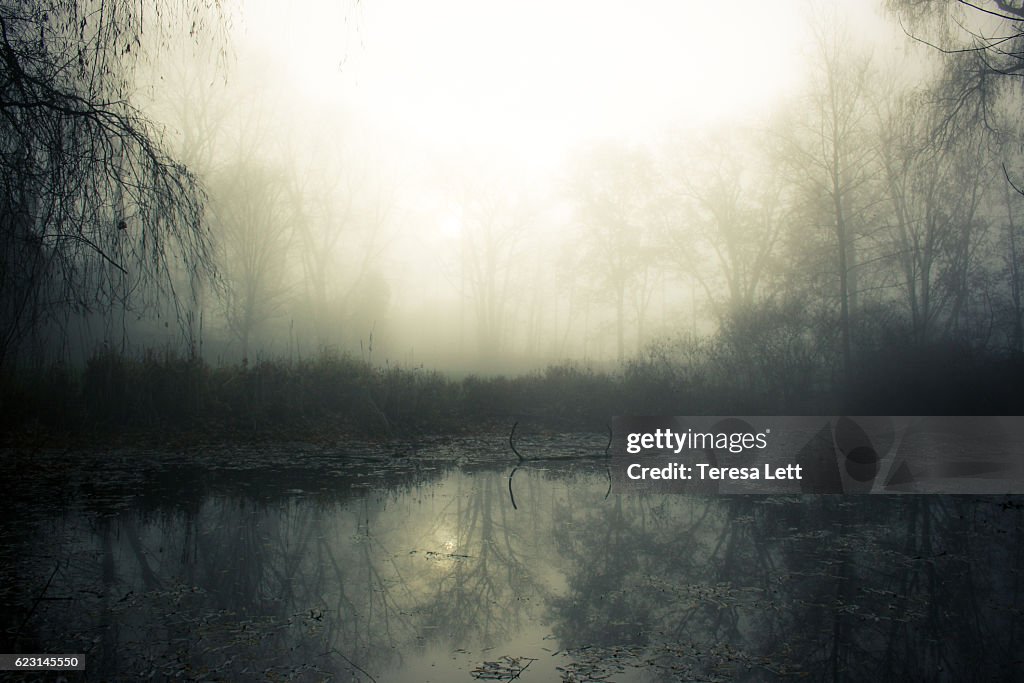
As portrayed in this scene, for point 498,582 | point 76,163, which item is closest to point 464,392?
point 498,582

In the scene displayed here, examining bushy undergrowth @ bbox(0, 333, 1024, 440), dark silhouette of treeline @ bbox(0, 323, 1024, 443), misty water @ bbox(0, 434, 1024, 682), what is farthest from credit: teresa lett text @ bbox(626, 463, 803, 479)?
bushy undergrowth @ bbox(0, 333, 1024, 440)

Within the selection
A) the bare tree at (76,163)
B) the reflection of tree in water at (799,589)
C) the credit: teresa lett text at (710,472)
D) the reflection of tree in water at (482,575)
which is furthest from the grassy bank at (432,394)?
the bare tree at (76,163)

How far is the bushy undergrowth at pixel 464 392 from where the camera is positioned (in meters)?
12.3

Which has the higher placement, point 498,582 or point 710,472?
point 710,472

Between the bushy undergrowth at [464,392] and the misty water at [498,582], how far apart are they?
4.09 metres

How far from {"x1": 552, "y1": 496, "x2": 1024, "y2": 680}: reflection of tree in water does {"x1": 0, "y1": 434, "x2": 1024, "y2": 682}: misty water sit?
22mm

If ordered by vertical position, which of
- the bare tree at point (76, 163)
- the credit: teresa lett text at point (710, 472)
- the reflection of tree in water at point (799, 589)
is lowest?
the reflection of tree in water at point (799, 589)

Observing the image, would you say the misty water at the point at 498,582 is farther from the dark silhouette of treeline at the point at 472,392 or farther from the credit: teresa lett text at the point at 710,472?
the dark silhouette of treeline at the point at 472,392

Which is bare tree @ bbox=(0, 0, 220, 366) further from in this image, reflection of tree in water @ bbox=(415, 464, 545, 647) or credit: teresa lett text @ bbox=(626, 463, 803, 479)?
credit: teresa lett text @ bbox=(626, 463, 803, 479)

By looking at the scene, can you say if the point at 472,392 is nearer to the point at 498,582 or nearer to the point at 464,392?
the point at 464,392

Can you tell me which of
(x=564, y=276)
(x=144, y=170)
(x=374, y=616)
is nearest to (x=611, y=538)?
(x=374, y=616)

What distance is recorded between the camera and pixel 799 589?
481cm

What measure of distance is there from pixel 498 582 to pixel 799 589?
2.21 meters

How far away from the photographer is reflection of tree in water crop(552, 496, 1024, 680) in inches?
147
